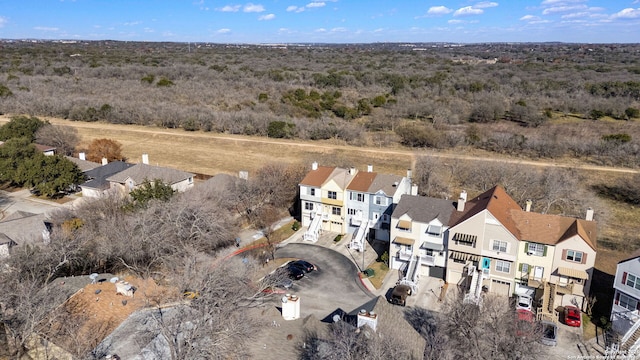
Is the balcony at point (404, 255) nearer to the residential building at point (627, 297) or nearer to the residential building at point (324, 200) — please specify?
the residential building at point (324, 200)

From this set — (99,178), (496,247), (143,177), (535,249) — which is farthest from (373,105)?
(535,249)

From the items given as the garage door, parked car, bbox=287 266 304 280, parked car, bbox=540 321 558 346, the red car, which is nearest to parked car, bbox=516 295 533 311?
the garage door

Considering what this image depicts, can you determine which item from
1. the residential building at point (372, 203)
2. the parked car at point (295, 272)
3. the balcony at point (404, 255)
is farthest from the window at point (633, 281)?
the parked car at point (295, 272)

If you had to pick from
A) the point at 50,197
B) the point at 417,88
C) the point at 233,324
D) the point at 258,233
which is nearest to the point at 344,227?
the point at 258,233

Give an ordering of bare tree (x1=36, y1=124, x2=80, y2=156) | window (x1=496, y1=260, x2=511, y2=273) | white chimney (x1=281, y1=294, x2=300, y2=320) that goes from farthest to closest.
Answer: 1. bare tree (x1=36, y1=124, x2=80, y2=156)
2. window (x1=496, y1=260, x2=511, y2=273)
3. white chimney (x1=281, y1=294, x2=300, y2=320)

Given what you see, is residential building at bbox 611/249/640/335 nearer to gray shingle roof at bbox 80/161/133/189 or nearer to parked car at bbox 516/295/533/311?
parked car at bbox 516/295/533/311

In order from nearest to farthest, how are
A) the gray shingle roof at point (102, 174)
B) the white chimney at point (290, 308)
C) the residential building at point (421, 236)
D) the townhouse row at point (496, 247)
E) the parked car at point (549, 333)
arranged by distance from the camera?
1. the white chimney at point (290, 308)
2. the parked car at point (549, 333)
3. the townhouse row at point (496, 247)
4. the residential building at point (421, 236)
5. the gray shingle roof at point (102, 174)
